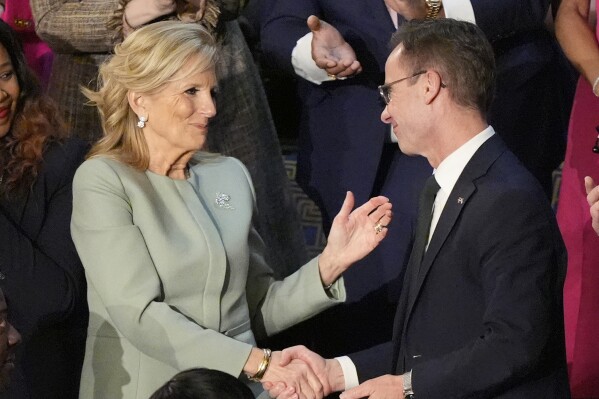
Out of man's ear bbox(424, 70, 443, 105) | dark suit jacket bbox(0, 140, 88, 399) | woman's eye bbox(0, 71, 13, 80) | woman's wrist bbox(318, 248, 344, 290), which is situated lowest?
dark suit jacket bbox(0, 140, 88, 399)

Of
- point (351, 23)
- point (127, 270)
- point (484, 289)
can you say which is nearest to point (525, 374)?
point (484, 289)

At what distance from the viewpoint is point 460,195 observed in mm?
3152

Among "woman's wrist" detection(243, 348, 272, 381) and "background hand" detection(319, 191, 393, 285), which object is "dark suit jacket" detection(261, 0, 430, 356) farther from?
"woman's wrist" detection(243, 348, 272, 381)

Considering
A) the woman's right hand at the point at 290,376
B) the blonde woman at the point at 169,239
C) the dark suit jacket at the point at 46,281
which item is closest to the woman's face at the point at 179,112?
the blonde woman at the point at 169,239

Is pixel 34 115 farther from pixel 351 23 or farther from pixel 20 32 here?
pixel 351 23

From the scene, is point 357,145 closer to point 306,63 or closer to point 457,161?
point 306,63

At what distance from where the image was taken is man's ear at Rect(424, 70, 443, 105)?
3.29 m

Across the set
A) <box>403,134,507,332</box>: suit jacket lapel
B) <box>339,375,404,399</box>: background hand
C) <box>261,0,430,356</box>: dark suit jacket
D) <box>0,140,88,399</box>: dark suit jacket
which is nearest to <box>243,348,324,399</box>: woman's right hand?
<box>339,375,404,399</box>: background hand

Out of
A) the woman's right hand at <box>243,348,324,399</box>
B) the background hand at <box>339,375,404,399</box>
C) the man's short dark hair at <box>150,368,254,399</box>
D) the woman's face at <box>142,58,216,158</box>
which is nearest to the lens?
the man's short dark hair at <box>150,368,254,399</box>

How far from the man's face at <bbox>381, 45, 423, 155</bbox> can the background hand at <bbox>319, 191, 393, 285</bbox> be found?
225mm

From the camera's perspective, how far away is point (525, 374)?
3.03m

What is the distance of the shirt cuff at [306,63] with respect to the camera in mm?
4152

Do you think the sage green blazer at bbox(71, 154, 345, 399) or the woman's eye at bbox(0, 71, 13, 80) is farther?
the woman's eye at bbox(0, 71, 13, 80)

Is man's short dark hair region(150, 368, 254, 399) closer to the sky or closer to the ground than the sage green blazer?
closer to the sky
